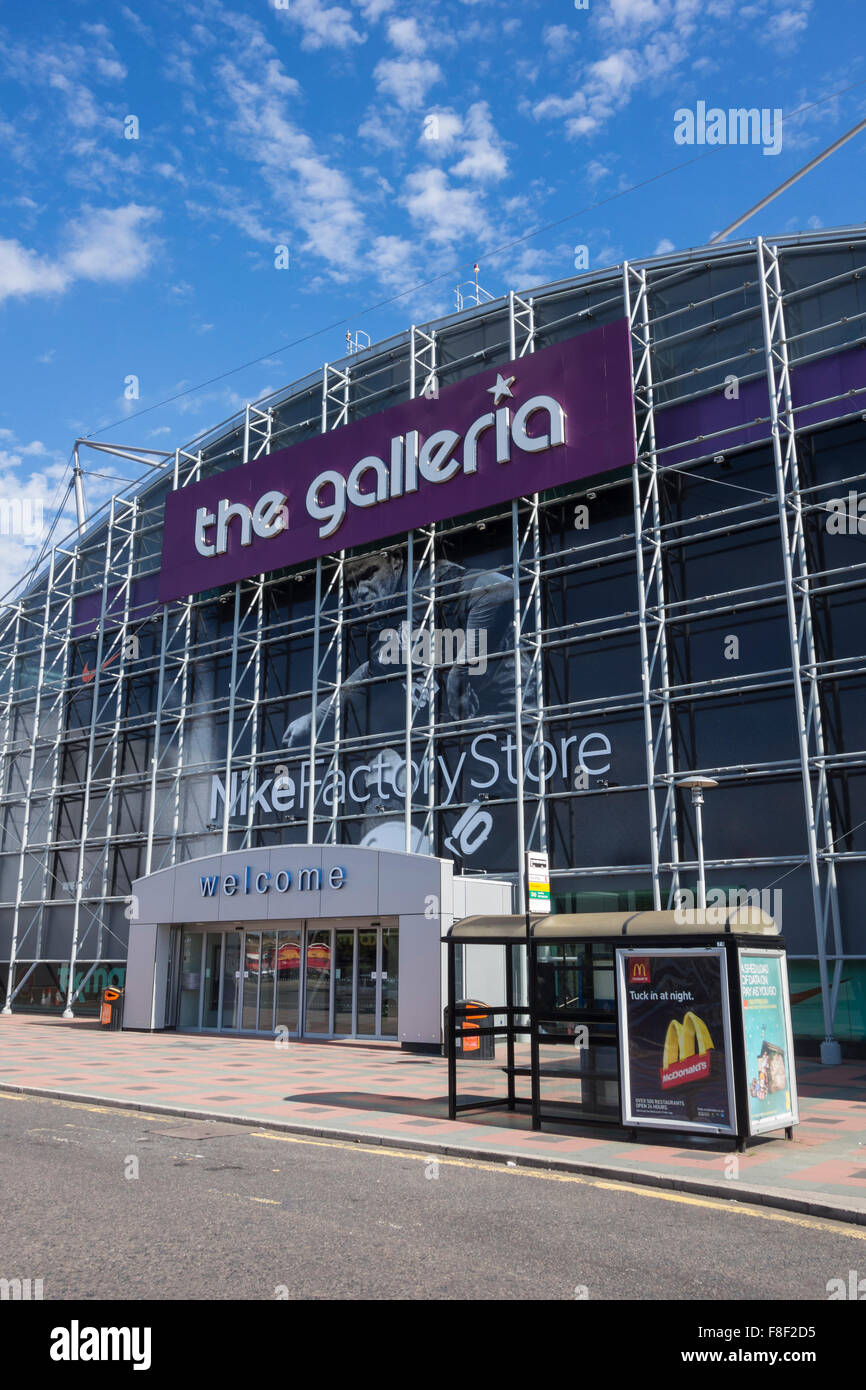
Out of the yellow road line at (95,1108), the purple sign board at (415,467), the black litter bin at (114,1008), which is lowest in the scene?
the yellow road line at (95,1108)

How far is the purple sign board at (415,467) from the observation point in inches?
944

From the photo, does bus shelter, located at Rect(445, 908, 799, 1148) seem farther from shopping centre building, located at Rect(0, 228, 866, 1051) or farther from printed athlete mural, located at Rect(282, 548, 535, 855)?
printed athlete mural, located at Rect(282, 548, 535, 855)

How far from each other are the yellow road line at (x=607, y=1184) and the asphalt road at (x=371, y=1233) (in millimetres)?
37

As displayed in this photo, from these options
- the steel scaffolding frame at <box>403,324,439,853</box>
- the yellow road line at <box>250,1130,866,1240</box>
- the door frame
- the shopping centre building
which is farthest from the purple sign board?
the yellow road line at <box>250,1130,866,1240</box>

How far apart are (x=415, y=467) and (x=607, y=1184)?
20.1 m

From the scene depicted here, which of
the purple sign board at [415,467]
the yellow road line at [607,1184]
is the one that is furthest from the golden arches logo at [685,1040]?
the purple sign board at [415,467]

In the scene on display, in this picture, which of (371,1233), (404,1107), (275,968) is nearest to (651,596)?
(275,968)

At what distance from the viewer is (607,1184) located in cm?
961

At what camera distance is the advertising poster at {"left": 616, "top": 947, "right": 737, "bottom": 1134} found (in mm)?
10992

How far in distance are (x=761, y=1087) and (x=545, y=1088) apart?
491 cm

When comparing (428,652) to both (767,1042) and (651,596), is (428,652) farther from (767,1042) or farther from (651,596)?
(767,1042)

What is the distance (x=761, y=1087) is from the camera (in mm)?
11148

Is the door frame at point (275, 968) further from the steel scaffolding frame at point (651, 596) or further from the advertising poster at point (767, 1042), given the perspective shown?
the advertising poster at point (767, 1042)
